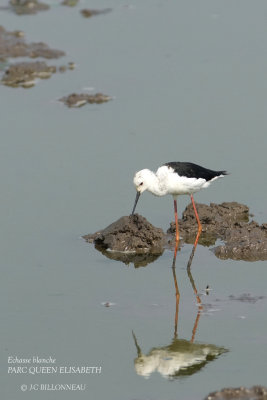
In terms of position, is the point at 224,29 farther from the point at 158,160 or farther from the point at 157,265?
the point at 157,265

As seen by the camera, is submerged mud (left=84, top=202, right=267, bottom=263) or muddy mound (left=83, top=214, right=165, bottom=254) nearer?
submerged mud (left=84, top=202, right=267, bottom=263)

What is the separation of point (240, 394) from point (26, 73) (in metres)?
11.2

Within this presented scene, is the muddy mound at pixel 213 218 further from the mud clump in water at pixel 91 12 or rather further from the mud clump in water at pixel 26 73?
the mud clump in water at pixel 91 12

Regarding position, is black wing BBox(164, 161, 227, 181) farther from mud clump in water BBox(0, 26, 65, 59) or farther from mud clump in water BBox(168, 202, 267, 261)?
mud clump in water BBox(0, 26, 65, 59)

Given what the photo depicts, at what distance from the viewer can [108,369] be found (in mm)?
9164

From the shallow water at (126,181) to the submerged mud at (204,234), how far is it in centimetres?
22

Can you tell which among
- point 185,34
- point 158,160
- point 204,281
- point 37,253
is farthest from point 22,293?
point 185,34

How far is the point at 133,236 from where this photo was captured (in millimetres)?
12055

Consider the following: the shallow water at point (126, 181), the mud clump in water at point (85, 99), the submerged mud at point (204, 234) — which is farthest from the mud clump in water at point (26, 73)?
the submerged mud at point (204, 234)

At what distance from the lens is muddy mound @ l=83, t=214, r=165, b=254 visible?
12.0 metres

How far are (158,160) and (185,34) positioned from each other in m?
6.35

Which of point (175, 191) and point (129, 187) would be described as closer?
point (175, 191)

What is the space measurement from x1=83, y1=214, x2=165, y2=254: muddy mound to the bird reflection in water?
2.23 m

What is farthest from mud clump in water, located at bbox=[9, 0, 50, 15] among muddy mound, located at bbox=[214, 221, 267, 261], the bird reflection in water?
the bird reflection in water
